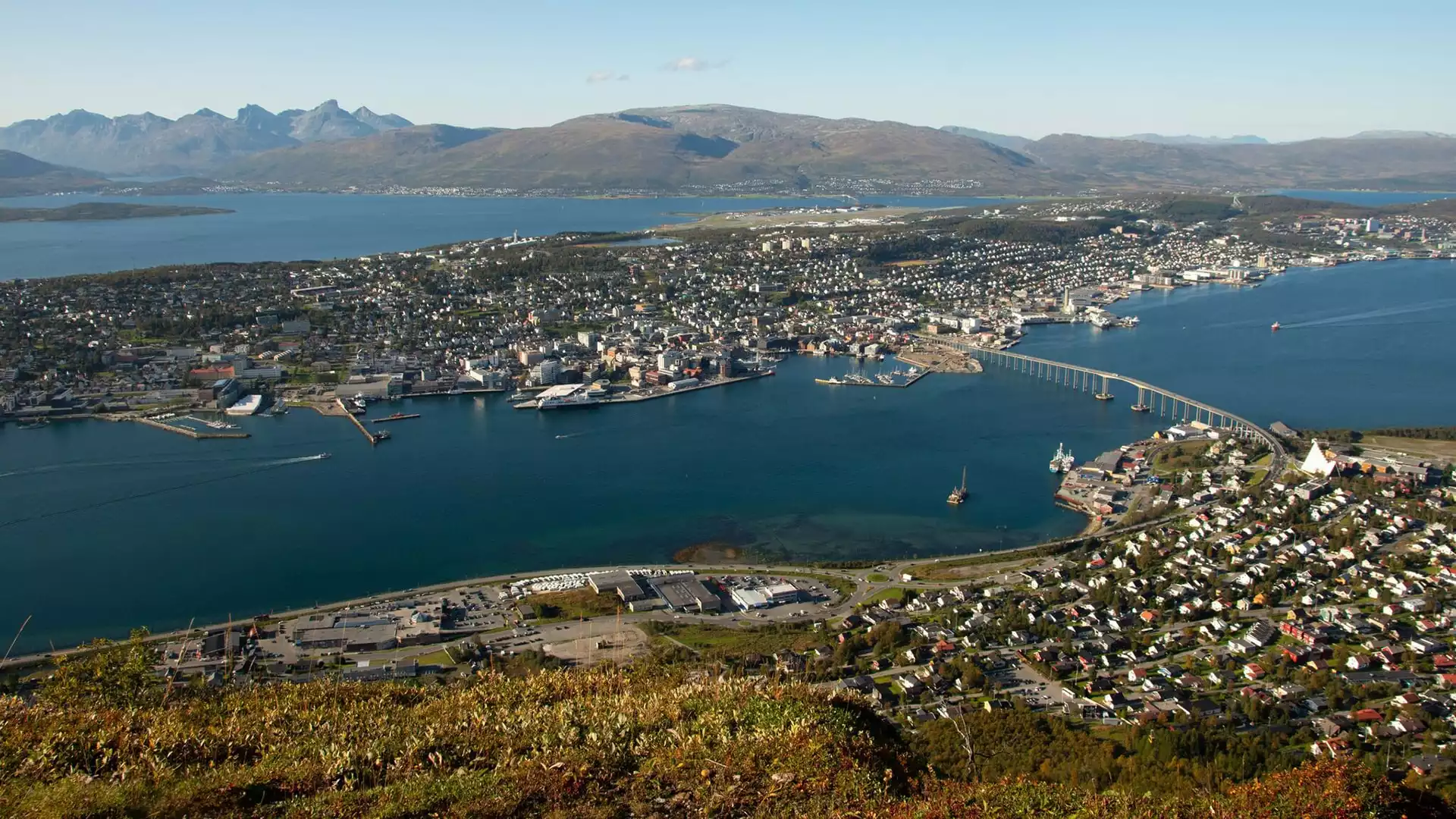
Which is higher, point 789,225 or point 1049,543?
point 789,225

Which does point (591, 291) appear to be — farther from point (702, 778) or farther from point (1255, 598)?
point (702, 778)

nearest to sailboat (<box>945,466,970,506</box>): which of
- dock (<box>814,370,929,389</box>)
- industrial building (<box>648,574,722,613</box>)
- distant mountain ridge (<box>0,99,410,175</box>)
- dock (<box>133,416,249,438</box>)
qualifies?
industrial building (<box>648,574,722,613</box>)

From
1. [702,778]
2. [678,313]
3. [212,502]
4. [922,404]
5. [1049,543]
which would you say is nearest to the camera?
[702,778]

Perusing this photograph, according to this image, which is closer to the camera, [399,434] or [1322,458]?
[1322,458]

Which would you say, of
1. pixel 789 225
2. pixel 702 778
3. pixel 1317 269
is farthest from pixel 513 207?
pixel 702 778

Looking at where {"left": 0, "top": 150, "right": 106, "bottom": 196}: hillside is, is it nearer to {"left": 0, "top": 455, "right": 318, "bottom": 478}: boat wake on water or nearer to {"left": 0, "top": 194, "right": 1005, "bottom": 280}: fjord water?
{"left": 0, "top": 194, "right": 1005, "bottom": 280}: fjord water
